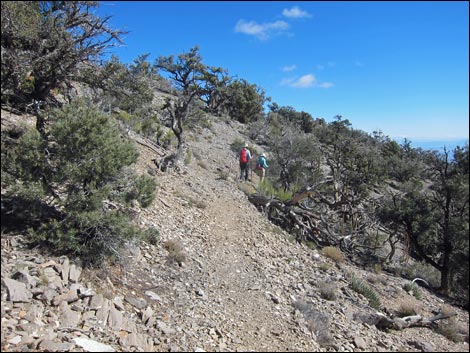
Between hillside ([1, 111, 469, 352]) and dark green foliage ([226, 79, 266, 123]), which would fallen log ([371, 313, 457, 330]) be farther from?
dark green foliage ([226, 79, 266, 123])

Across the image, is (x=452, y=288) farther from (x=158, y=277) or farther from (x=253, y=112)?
(x=253, y=112)

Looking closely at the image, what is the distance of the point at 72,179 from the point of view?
5281mm

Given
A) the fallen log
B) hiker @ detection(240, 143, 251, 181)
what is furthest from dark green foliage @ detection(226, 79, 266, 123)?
the fallen log

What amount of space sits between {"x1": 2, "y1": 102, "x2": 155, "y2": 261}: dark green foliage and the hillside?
40 centimetres

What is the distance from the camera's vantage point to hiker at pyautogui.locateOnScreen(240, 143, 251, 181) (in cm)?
1546

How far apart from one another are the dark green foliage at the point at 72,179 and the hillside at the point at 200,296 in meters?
0.40

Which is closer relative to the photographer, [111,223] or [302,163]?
[111,223]

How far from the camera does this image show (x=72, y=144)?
17.3 ft

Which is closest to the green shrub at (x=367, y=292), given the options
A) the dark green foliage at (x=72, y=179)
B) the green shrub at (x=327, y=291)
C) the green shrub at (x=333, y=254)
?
the green shrub at (x=327, y=291)

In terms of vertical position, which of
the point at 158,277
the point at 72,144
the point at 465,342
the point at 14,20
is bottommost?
the point at 465,342

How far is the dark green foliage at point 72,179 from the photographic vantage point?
504cm

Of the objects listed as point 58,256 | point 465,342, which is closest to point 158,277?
point 58,256

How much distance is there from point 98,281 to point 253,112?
35119 mm

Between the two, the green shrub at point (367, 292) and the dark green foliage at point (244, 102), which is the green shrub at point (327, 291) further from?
the dark green foliage at point (244, 102)
